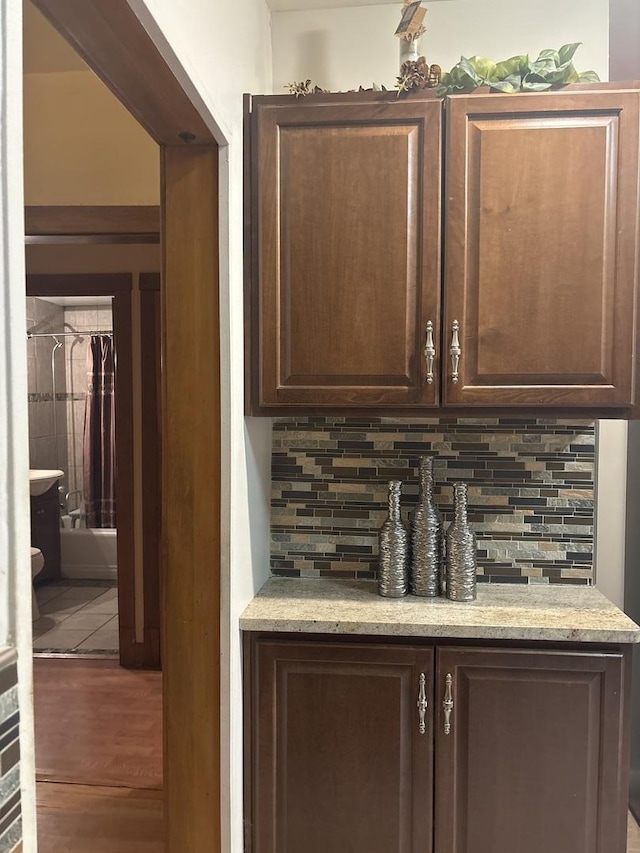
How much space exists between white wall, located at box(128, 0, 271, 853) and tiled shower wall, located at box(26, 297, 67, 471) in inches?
147

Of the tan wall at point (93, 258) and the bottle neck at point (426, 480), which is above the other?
the tan wall at point (93, 258)

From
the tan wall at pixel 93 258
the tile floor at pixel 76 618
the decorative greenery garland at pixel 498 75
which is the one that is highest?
the decorative greenery garland at pixel 498 75

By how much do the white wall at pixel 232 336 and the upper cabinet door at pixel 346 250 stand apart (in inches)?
A: 3.3

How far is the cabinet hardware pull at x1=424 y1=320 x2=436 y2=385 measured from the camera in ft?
5.27

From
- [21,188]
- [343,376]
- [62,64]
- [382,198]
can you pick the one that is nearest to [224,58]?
[382,198]

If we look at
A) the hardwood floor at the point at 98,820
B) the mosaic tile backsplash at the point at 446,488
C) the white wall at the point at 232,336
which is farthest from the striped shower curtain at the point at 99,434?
the white wall at the point at 232,336

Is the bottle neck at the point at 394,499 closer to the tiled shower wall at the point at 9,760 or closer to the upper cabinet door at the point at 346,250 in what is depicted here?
the upper cabinet door at the point at 346,250

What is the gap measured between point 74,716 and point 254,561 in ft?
5.14

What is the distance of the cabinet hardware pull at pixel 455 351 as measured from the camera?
1.61 m

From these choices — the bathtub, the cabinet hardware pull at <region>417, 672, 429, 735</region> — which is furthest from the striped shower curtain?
the cabinet hardware pull at <region>417, 672, 429, 735</region>

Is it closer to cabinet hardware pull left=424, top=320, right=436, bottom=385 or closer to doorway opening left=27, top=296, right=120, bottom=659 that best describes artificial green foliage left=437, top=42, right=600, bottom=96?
cabinet hardware pull left=424, top=320, right=436, bottom=385

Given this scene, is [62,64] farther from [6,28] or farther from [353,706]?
[353,706]

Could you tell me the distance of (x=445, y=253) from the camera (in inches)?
63.6

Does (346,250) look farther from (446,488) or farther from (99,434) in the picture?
(99,434)
